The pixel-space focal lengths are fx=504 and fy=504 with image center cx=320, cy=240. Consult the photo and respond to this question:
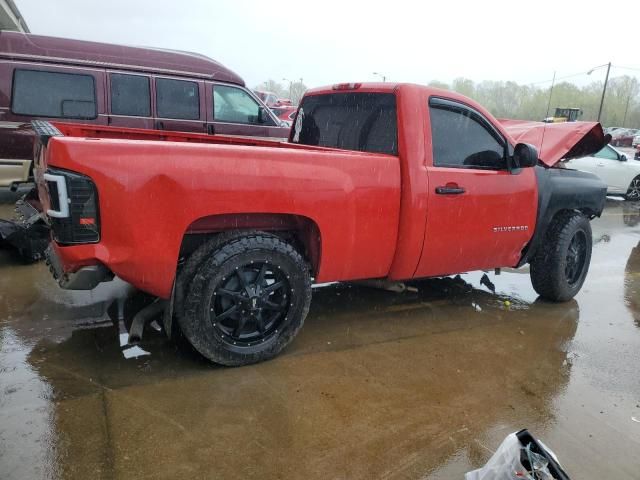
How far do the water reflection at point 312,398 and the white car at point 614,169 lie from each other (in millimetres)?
9025

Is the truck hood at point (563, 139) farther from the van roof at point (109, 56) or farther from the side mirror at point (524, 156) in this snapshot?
the van roof at point (109, 56)

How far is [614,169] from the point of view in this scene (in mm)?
11859

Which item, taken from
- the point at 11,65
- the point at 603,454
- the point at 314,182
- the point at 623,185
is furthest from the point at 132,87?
the point at 623,185

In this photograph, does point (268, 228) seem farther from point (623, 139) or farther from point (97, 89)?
point (623, 139)

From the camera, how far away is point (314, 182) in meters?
3.18

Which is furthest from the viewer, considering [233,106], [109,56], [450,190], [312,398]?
[233,106]

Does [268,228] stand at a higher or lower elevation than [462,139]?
lower

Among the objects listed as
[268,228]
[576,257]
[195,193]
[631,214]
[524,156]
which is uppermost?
[524,156]

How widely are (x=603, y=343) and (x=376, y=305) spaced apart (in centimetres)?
186

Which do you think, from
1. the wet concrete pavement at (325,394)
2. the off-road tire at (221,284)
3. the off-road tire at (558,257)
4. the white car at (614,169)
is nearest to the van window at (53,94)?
the wet concrete pavement at (325,394)

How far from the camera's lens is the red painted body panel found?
8.67 feet

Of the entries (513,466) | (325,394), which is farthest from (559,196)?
(513,466)

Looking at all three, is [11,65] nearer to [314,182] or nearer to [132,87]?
[132,87]

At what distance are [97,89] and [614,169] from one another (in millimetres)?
11145
